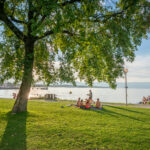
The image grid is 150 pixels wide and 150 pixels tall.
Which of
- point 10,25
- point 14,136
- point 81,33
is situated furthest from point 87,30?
point 14,136

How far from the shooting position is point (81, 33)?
920cm

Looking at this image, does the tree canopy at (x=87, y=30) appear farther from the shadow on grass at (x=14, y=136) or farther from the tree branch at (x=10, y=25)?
the shadow on grass at (x=14, y=136)

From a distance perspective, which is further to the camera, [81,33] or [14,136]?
[81,33]

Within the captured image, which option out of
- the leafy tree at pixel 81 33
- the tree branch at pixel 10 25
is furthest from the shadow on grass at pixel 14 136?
the tree branch at pixel 10 25

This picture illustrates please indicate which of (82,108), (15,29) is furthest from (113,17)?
(82,108)

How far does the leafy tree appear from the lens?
29.3 ft

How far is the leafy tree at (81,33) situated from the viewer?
8.93 m

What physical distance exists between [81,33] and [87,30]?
1.29m

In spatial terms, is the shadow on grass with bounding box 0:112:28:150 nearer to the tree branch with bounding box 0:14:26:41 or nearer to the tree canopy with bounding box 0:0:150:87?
the tree canopy with bounding box 0:0:150:87

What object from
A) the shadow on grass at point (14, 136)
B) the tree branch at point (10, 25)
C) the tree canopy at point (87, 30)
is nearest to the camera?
the shadow on grass at point (14, 136)

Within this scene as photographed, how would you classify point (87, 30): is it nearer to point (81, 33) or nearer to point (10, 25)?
point (81, 33)

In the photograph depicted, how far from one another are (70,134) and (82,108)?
9.25 m

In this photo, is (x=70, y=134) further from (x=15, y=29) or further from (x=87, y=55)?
(x=15, y=29)

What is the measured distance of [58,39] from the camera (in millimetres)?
14227
